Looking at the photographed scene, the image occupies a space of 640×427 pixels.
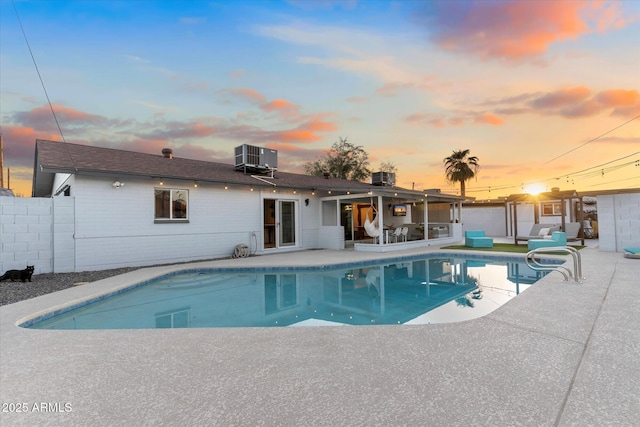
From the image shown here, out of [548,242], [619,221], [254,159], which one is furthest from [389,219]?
[619,221]

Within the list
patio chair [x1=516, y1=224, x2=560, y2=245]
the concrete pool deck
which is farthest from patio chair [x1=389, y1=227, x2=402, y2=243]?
the concrete pool deck

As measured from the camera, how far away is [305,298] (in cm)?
639

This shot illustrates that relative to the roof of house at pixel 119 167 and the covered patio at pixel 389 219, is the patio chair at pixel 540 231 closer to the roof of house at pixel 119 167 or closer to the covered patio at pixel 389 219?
the covered patio at pixel 389 219

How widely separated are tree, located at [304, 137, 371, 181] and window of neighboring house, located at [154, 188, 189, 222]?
871 inches

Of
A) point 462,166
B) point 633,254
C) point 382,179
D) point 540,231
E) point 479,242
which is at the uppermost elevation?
point 462,166

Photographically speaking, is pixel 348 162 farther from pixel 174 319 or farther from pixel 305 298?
pixel 174 319

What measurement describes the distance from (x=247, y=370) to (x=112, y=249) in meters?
7.87

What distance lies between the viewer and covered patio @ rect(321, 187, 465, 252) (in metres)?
12.5

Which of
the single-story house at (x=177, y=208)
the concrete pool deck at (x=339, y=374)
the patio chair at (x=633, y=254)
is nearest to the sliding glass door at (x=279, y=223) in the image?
the single-story house at (x=177, y=208)

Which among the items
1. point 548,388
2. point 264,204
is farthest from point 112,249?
point 548,388

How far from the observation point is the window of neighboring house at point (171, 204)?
377 inches

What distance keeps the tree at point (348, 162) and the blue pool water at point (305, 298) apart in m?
22.5

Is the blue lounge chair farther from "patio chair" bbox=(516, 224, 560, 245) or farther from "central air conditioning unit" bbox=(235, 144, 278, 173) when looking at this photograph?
"central air conditioning unit" bbox=(235, 144, 278, 173)

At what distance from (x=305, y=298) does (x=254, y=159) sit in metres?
8.21
